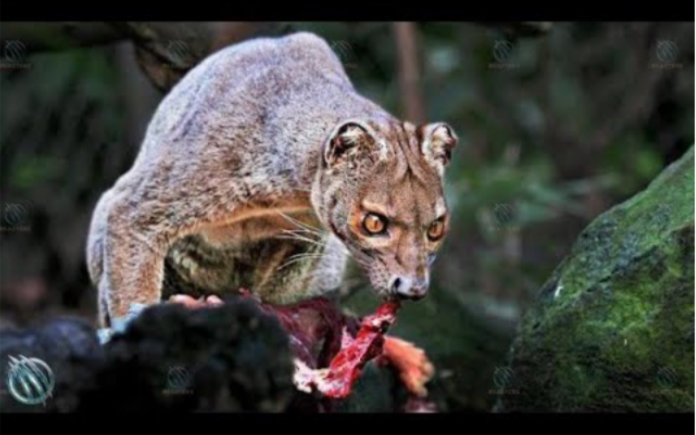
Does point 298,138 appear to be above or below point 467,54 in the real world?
below

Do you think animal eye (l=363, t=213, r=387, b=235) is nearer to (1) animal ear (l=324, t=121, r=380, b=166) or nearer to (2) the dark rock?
(1) animal ear (l=324, t=121, r=380, b=166)

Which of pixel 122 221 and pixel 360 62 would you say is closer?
pixel 122 221

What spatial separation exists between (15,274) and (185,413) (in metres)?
9.76

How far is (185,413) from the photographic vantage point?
18.0 ft

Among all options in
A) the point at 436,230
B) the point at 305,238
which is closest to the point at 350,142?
the point at 436,230

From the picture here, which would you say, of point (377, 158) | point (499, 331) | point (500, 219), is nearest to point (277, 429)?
point (377, 158)

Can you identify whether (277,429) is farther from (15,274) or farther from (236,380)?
(15,274)
